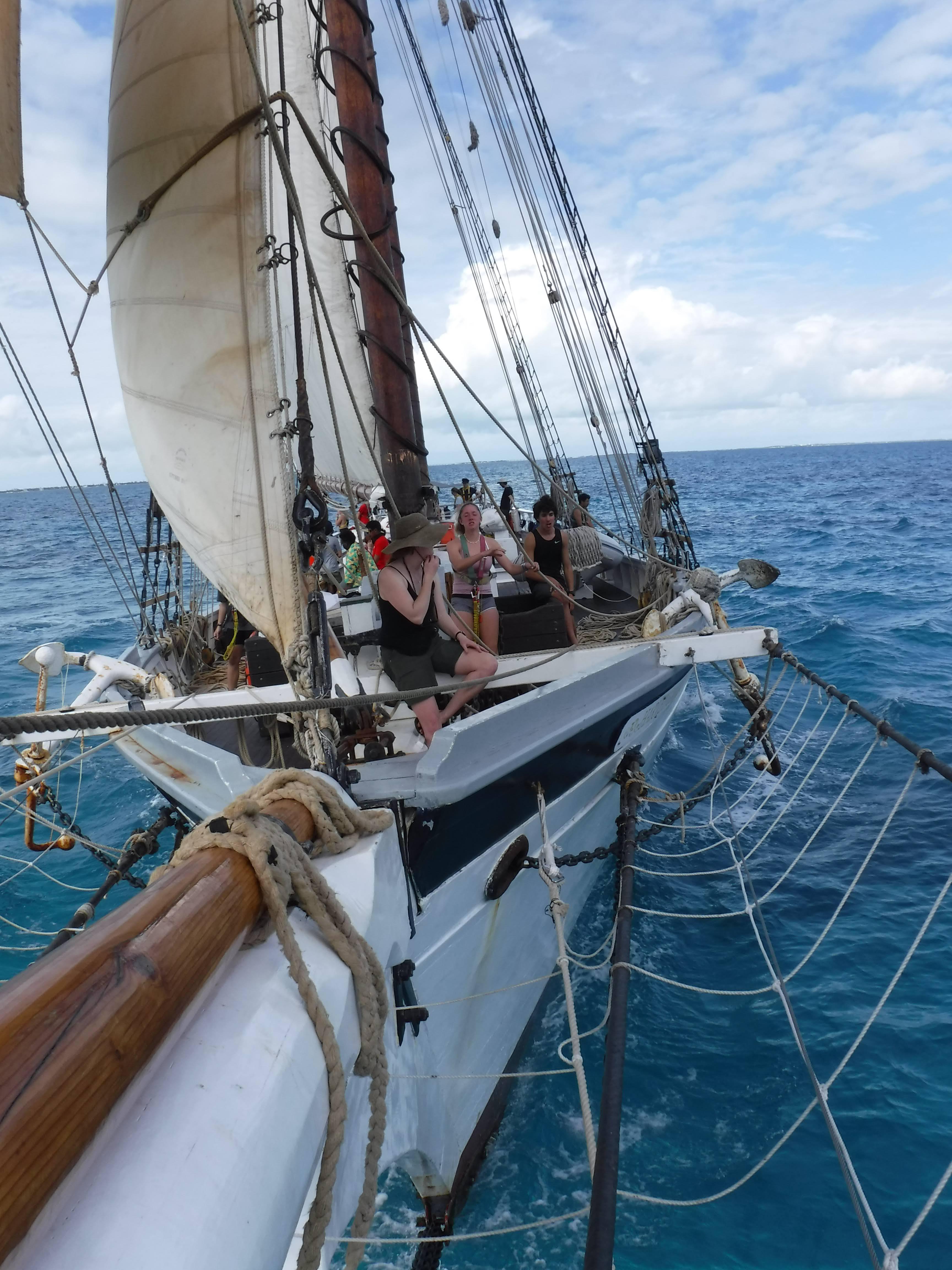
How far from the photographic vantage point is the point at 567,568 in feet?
21.5

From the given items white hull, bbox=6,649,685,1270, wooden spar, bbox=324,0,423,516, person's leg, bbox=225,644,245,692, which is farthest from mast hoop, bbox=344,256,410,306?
white hull, bbox=6,649,685,1270

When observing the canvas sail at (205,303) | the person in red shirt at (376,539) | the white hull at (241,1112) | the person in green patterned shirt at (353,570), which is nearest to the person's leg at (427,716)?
the white hull at (241,1112)

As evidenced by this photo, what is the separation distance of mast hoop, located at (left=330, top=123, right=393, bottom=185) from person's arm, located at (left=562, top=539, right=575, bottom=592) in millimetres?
2825

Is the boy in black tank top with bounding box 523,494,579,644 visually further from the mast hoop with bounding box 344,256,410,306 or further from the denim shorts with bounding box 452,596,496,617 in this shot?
the mast hoop with bounding box 344,256,410,306

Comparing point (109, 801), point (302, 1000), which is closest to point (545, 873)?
point (302, 1000)

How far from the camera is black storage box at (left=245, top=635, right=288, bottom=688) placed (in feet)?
17.0

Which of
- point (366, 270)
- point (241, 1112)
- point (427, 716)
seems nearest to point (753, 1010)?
point (427, 716)

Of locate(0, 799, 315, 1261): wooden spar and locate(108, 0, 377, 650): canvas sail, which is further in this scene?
locate(108, 0, 377, 650): canvas sail

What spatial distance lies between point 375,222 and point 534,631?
328 centimetres

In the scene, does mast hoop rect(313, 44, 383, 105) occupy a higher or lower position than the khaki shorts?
higher

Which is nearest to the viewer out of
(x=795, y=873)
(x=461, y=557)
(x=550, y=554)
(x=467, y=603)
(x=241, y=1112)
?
(x=241, y=1112)

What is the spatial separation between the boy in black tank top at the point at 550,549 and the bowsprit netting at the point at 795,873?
4.43 feet

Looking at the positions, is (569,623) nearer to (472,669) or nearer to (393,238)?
(472,669)

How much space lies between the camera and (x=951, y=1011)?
5.35 meters
